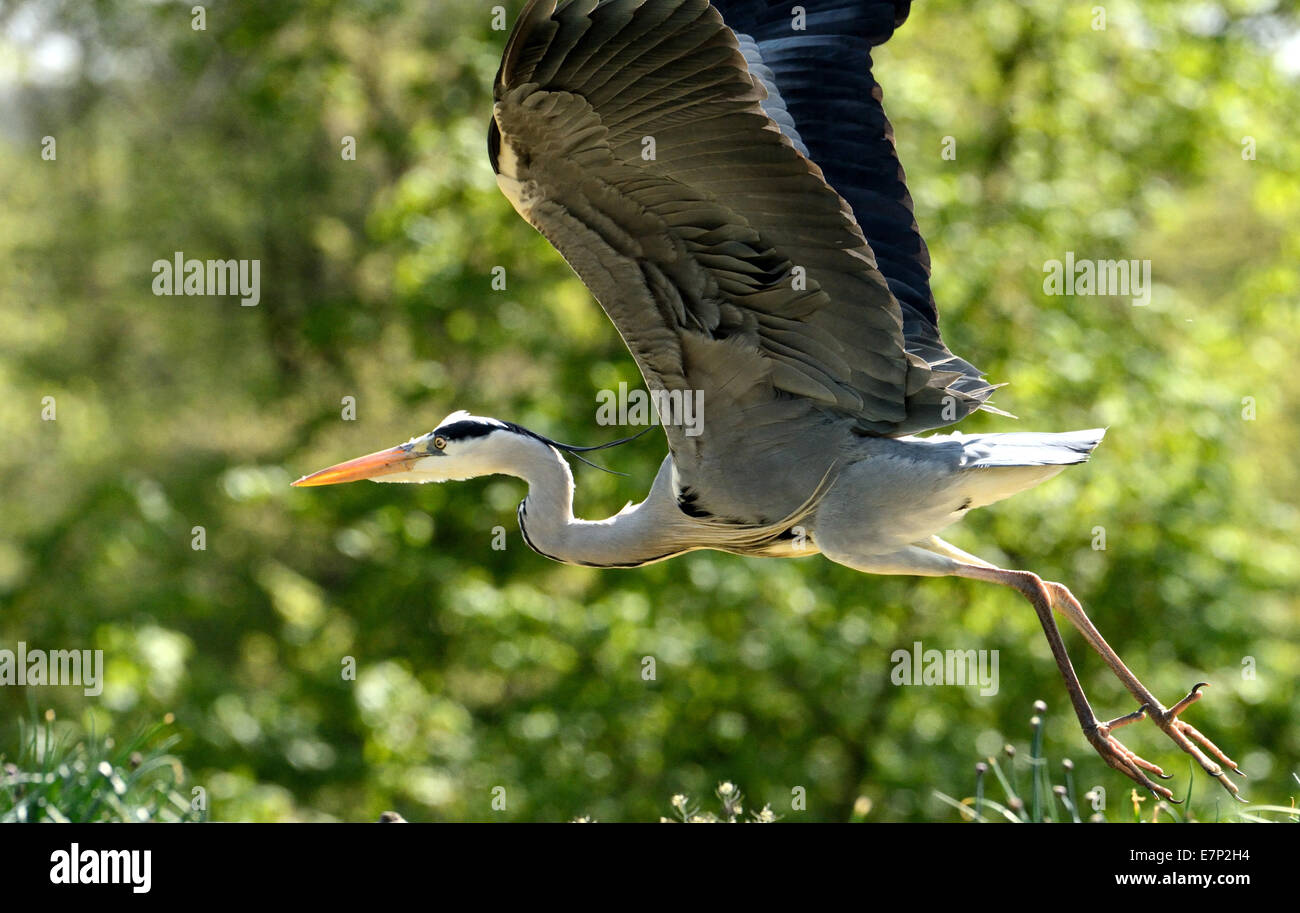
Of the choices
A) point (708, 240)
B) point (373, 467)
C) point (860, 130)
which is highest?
point (860, 130)

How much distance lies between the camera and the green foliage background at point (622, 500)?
812cm

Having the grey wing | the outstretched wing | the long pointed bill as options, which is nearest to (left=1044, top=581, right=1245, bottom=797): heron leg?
the grey wing

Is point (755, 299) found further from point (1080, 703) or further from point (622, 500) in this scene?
point (622, 500)

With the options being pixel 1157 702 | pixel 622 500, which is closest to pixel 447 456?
pixel 1157 702

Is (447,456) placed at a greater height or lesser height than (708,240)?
lesser

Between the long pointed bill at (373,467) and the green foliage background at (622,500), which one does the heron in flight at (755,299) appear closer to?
the long pointed bill at (373,467)

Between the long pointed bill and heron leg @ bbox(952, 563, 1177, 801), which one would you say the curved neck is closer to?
the long pointed bill

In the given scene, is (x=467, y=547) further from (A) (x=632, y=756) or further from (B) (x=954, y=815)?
(B) (x=954, y=815)

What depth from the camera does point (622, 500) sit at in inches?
329

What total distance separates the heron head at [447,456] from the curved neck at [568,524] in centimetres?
4

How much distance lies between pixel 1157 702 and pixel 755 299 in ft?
4.90

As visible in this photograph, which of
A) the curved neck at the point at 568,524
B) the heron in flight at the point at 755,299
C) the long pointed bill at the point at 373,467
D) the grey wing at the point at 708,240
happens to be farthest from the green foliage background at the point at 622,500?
the grey wing at the point at 708,240

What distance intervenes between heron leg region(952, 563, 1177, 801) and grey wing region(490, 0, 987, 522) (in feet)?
1.51

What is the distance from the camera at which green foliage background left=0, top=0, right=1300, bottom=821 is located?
812cm
